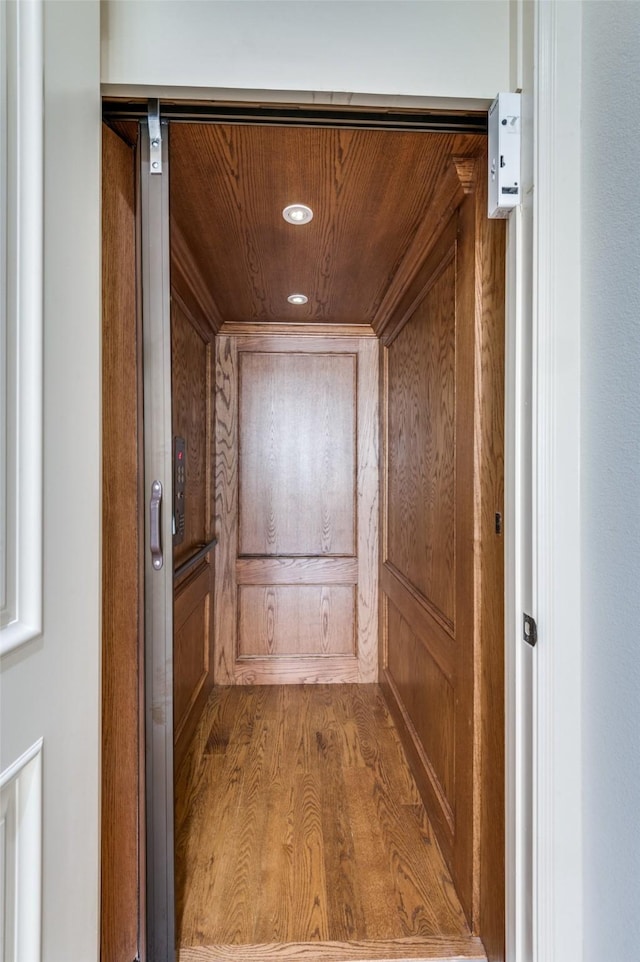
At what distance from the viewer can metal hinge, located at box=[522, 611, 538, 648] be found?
903 mm

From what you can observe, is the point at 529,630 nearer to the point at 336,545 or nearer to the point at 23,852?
the point at 23,852

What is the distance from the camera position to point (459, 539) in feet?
4.52

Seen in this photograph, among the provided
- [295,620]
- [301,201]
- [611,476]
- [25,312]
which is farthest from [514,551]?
[295,620]

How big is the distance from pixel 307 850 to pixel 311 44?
2203mm

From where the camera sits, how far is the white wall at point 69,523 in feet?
2.44

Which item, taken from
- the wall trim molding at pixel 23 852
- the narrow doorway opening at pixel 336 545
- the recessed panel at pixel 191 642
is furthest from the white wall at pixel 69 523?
the recessed panel at pixel 191 642

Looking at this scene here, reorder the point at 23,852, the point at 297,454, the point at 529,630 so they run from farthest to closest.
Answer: the point at 297,454 < the point at 529,630 < the point at 23,852

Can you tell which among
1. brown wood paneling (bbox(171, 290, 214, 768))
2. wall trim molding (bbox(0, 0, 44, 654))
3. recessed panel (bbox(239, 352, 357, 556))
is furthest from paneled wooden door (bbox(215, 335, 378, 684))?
wall trim molding (bbox(0, 0, 44, 654))

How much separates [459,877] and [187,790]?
1.05m

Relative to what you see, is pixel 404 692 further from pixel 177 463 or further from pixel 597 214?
pixel 597 214

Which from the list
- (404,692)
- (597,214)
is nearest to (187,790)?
(404,692)

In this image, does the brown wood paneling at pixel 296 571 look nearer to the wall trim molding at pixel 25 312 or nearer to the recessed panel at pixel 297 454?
the recessed panel at pixel 297 454

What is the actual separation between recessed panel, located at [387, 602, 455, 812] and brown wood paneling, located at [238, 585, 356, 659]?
1.51 ft

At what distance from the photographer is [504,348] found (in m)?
1.07
